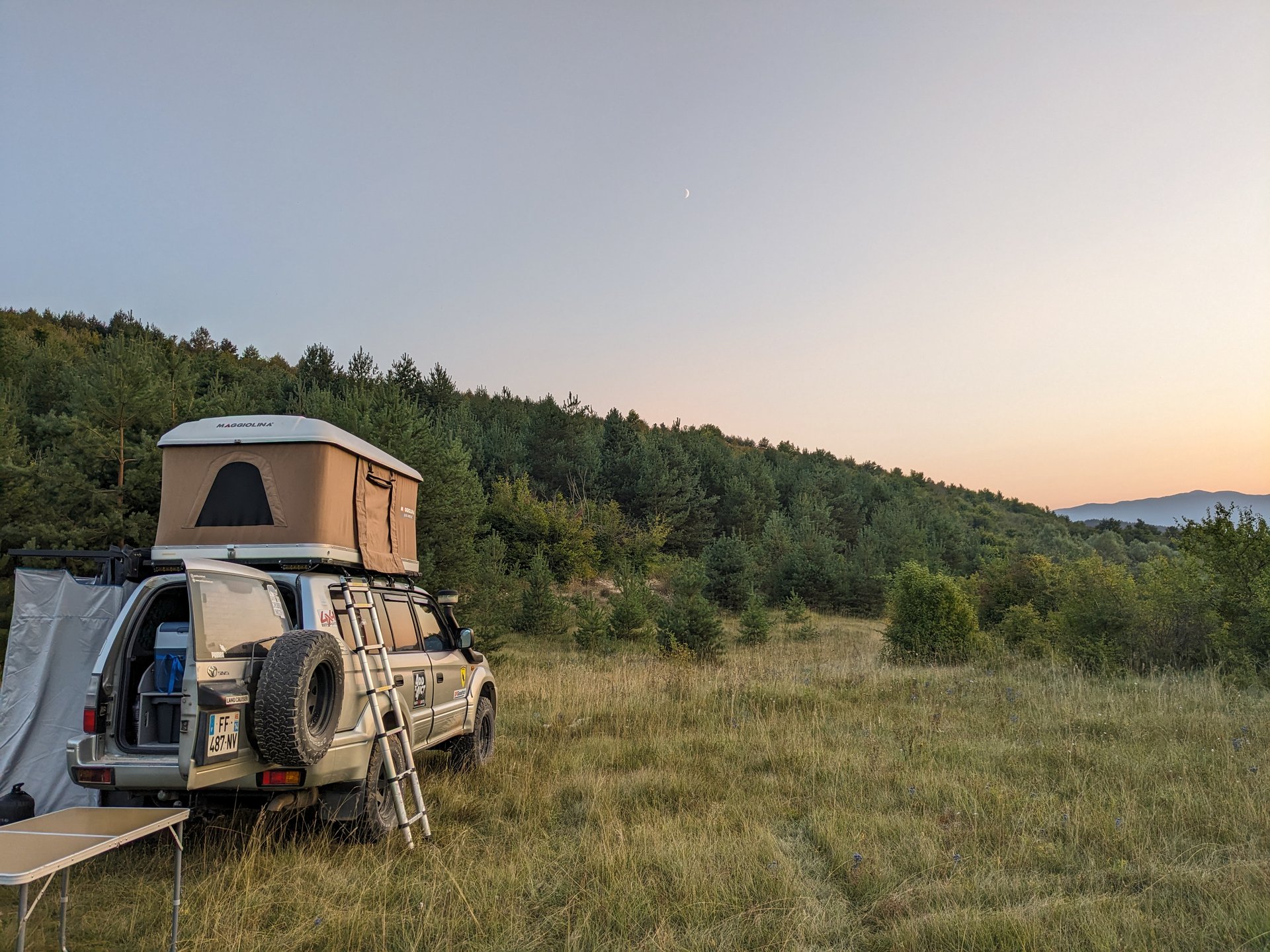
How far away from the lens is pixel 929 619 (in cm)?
1853

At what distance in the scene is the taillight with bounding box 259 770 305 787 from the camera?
14.6 ft

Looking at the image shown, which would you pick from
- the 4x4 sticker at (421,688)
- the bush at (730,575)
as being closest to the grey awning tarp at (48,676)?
the 4x4 sticker at (421,688)

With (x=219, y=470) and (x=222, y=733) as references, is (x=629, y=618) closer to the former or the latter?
(x=219, y=470)

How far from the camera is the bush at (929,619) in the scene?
1778cm

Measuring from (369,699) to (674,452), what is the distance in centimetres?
5136

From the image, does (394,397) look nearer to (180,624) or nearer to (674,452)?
(180,624)

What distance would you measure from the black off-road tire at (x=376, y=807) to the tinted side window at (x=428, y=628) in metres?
1.59

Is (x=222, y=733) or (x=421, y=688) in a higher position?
(x=222, y=733)

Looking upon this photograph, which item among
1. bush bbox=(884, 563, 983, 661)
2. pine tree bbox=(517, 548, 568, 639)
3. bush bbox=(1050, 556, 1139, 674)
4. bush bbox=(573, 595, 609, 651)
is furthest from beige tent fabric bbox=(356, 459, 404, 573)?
pine tree bbox=(517, 548, 568, 639)

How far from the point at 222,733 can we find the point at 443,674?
9.81 ft

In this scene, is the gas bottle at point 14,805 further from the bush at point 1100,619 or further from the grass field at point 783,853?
the bush at point 1100,619

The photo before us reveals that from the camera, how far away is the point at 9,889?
4734 mm

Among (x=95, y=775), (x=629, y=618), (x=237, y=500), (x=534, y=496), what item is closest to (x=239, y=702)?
(x=95, y=775)

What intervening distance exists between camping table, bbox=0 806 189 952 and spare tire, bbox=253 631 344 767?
583 millimetres
